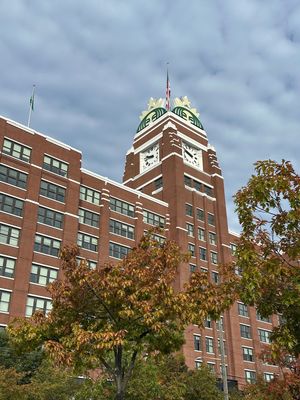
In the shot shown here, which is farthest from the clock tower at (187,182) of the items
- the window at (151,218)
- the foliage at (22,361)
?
the foliage at (22,361)

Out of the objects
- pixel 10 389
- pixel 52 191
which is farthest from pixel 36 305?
pixel 10 389

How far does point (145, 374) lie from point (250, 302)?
47.4 ft

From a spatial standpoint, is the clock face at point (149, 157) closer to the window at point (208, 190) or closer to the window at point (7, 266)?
the window at point (208, 190)

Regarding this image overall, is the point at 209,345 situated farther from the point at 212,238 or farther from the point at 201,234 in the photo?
the point at 212,238

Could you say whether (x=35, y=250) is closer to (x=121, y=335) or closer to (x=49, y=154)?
(x=49, y=154)

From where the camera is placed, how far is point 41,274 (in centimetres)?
4666

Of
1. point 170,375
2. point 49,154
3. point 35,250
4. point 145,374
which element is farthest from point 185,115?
point 145,374

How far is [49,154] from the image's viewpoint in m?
53.2

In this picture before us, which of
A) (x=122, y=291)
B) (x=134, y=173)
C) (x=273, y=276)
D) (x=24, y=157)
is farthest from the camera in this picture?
(x=134, y=173)

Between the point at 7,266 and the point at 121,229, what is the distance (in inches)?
704

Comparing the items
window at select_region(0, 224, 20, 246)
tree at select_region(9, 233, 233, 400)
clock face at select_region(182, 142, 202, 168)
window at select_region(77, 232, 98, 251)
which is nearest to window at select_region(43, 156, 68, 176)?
window at select_region(77, 232, 98, 251)

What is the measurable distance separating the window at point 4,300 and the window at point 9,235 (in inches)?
198

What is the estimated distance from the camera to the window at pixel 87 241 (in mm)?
53312

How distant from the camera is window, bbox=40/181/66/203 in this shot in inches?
2008
